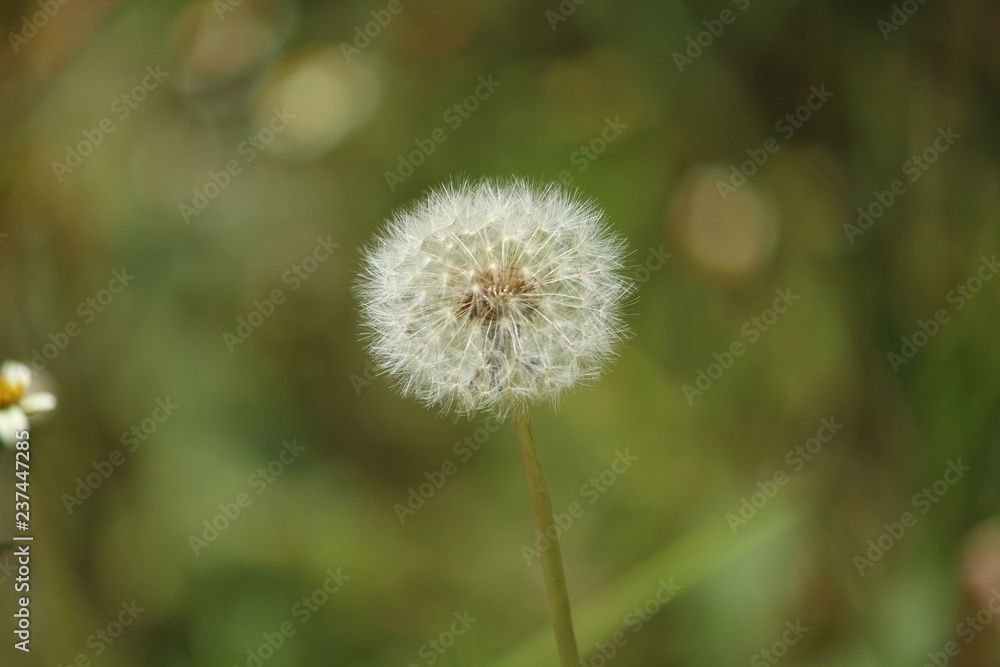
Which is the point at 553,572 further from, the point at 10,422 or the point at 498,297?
the point at 10,422

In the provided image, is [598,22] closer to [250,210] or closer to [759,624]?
[250,210]

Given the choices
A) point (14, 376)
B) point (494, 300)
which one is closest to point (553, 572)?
point (494, 300)

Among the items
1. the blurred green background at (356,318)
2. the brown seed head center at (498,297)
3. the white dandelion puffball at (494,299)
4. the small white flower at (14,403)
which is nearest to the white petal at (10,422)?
the small white flower at (14,403)

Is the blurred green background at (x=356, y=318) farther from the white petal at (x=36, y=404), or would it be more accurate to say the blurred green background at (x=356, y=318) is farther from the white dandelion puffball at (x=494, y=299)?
the white dandelion puffball at (x=494, y=299)

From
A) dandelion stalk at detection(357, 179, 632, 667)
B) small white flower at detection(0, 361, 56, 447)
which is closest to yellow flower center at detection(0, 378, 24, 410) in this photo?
small white flower at detection(0, 361, 56, 447)

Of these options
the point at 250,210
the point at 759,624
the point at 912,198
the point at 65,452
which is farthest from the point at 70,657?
the point at 912,198

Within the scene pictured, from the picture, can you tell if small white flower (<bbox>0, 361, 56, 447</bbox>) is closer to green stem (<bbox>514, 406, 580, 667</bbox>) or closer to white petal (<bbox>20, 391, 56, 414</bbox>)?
white petal (<bbox>20, 391, 56, 414</bbox>)

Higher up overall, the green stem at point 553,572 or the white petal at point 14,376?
the green stem at point 553,572
